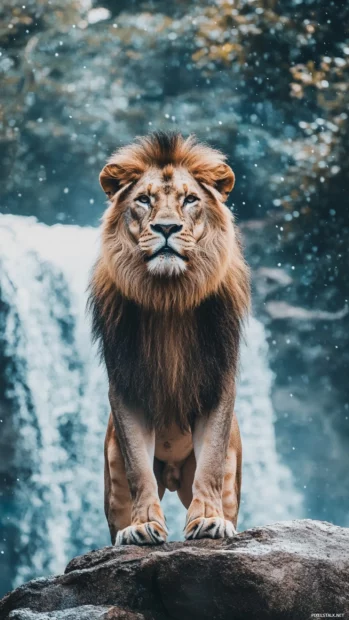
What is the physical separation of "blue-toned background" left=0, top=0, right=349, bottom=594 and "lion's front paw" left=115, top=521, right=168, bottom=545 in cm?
→ 797

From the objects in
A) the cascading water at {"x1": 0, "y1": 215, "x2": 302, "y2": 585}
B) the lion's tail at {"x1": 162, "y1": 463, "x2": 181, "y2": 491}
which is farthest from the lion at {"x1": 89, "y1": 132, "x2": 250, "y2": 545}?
the cascading water at {"x1": 0, "y1": 215, "x2": 302, "y2": 585}

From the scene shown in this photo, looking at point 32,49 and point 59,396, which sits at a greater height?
point 32,49

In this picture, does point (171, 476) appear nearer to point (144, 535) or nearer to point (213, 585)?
point (144, 535)

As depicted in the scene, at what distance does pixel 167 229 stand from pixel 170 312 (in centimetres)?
40

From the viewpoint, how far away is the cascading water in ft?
38.0

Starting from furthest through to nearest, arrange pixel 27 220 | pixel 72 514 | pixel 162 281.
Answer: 1. pixel 27 220
2. pixel 72 514
3. pixel 162 281

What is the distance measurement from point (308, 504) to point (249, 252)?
329cm

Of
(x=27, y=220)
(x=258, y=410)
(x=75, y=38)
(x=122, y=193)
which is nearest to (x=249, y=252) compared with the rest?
(x=258, y=410)

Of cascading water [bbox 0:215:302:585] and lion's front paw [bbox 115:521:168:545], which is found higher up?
cascading water [bbox 0:215:302:585]

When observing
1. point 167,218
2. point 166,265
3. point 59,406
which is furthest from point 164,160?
point 59,406

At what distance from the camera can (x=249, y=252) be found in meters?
12.5

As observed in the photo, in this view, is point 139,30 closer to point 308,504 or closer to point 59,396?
point 59,396

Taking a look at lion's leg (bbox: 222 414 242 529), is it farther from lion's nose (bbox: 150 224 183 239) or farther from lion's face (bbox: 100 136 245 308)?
lion's nose (bbox: 150 224 183 239)

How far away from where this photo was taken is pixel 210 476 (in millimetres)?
3803
